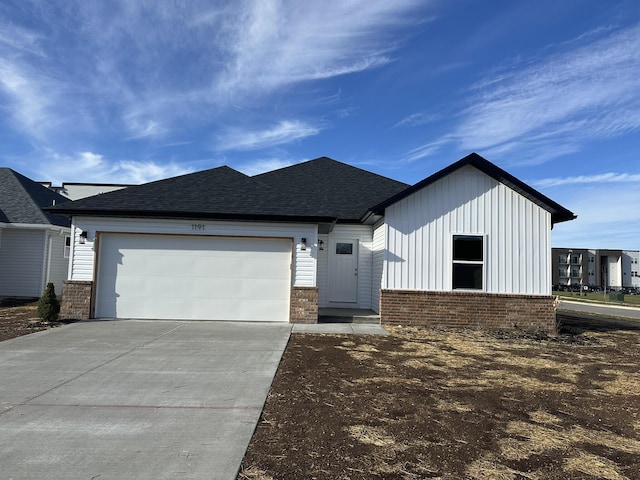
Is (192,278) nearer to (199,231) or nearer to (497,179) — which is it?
(199,231)

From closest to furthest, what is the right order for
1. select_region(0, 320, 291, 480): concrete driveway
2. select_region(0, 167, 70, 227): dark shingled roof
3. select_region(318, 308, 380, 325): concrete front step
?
1. select_region(0, 320, 291, 480): concrete driveway
2. select_region(318, 308, 380, 325): concrete front step
3. select_region(0, 167, 70, 227): dark shingled roof

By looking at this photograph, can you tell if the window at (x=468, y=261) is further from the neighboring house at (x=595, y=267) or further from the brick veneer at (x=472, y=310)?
the neighboring house at (x=595, y=267)

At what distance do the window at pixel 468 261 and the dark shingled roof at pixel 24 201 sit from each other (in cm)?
1437

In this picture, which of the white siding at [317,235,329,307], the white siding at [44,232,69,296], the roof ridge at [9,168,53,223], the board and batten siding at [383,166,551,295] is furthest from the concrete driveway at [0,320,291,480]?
the roof ridge at [9,168,53,223]

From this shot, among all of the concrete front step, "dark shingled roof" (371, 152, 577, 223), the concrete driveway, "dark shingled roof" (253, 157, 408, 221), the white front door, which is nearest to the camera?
the concrete driveway

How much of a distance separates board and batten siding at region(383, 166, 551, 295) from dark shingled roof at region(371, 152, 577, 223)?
0.15 metres

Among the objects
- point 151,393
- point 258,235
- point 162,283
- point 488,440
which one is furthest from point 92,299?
point 488,440

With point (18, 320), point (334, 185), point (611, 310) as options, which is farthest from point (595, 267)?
point (18, 320)

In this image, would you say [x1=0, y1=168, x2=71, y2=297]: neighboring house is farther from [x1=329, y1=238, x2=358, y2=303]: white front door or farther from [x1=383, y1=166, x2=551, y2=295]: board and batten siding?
[x1=383, y1=166, x2=551, y2=295]: board and batten siding

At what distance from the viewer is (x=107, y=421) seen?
4383 mm

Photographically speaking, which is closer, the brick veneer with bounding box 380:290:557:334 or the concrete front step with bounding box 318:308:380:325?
the brick veneer with bounding box 380:290:557:334

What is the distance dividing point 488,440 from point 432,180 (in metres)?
8.44

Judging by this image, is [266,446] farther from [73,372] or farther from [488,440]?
[73,372]

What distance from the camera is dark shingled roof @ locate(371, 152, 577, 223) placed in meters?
11.2
